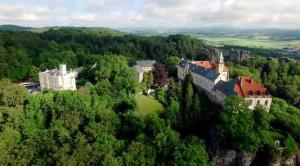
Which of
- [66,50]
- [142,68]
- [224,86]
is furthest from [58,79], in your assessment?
[66,50]

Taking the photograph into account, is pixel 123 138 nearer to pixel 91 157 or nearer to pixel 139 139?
pixel 139 139

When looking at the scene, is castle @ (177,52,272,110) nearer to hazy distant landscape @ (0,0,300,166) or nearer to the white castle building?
hazy distant landscape @ (0,0,300,166)

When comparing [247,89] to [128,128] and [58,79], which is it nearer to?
[128,128]

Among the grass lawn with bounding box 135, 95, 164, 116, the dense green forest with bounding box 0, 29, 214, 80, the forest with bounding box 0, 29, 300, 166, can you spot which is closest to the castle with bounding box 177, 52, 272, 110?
the forest with bounding box 0, 29, 300, 166

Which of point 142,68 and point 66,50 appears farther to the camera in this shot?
point 66,50

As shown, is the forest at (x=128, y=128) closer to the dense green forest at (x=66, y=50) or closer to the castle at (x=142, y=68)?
the castle at (x=142, y=68)

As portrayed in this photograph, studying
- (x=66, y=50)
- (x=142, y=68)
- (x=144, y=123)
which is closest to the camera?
(x=144, y=123)

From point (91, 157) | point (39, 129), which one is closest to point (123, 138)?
point (91, 157)

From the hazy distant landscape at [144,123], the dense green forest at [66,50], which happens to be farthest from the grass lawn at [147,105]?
the dense green forest at [66,50]
